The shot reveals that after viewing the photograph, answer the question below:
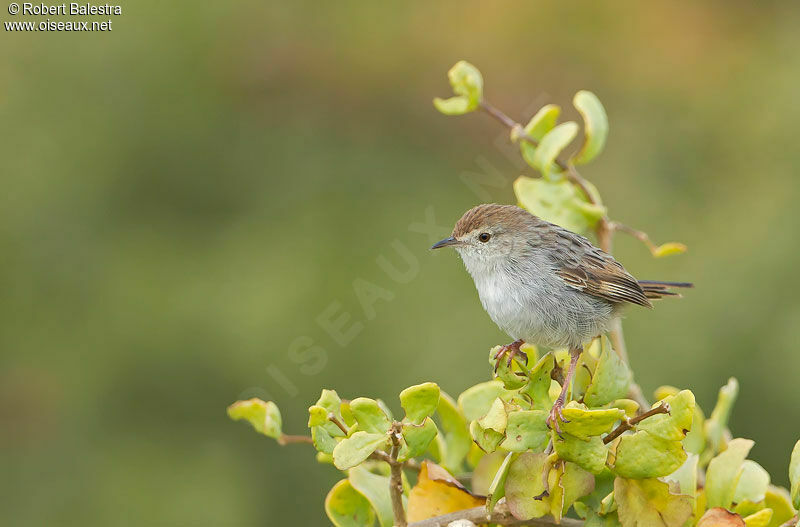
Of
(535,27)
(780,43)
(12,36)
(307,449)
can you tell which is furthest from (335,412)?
(780,43)

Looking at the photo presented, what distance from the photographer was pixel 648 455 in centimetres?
179

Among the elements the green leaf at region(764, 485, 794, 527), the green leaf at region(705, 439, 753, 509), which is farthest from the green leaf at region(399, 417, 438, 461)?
the green leaf at region(764, 485, 794, 527)

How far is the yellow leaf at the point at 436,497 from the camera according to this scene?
78.0 inches

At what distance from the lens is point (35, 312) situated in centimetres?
597

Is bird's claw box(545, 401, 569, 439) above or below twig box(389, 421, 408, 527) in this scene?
above

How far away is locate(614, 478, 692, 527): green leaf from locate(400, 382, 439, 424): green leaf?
0.44 m

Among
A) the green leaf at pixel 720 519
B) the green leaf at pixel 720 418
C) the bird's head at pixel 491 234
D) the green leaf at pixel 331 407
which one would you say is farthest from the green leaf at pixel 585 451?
the bird's head at pixel 491 234

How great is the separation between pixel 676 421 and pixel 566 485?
26 cm

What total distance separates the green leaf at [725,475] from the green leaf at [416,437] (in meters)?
0.70

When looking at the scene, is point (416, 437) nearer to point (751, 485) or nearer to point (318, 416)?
point (318, 416)

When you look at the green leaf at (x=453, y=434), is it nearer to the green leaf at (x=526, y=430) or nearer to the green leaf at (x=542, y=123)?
the green leaf at (x=526, y=430)

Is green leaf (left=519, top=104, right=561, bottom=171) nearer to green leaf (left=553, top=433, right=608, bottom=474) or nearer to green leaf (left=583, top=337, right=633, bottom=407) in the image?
green leaf (left=583, top=337, right=633, bottom=407)

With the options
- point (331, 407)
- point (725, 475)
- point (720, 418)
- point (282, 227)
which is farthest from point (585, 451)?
point (282, 227)

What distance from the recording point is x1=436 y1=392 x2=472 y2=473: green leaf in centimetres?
228
